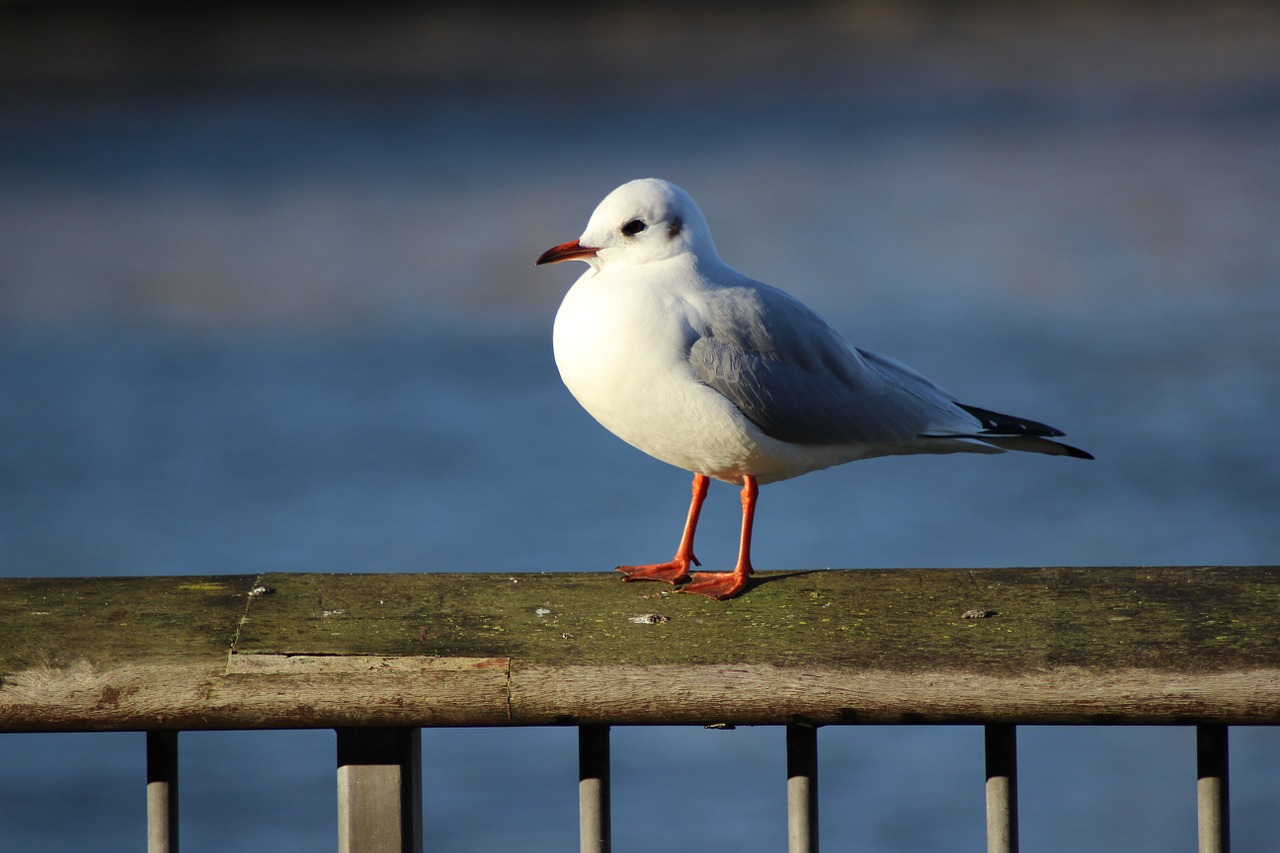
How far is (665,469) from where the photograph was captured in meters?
8.90

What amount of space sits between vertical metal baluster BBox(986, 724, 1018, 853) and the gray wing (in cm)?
101

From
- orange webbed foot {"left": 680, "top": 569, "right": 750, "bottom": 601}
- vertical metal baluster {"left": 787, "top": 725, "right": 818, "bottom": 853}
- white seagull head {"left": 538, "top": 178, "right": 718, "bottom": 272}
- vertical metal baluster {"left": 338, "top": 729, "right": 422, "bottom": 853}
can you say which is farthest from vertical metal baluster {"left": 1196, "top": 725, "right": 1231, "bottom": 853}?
white seagull head {"left": 538, "top": 178, "right": 718, "bottom": 272}

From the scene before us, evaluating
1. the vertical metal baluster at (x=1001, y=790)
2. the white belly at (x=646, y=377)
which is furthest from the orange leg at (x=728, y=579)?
the vertical metal baluster at (x=1001, y=790)

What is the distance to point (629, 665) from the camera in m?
1.81

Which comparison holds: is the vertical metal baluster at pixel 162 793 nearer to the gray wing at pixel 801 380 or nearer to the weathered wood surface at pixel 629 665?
the weathered wood surface at pixel 629 665

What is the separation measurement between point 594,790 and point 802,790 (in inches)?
9.5

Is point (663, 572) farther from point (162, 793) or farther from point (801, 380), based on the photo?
point (162, 793)

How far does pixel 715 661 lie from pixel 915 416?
1291mm

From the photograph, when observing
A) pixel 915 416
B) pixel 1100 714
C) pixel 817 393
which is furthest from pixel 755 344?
pixel 1100 714

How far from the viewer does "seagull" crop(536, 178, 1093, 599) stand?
263cm

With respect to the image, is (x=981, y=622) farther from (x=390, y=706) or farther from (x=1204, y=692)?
(x=390, y=706)

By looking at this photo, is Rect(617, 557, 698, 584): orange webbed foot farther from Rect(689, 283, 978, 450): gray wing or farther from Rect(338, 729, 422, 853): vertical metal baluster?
Rect(338, 729, 422, 853): vertical metal baluster

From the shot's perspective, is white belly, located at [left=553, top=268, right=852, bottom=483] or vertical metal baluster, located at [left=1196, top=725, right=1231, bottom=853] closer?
vertical metal baluster, located at [left=1196, top=725, right=1231, bottom=853]

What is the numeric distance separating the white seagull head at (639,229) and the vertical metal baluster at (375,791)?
1.16m
